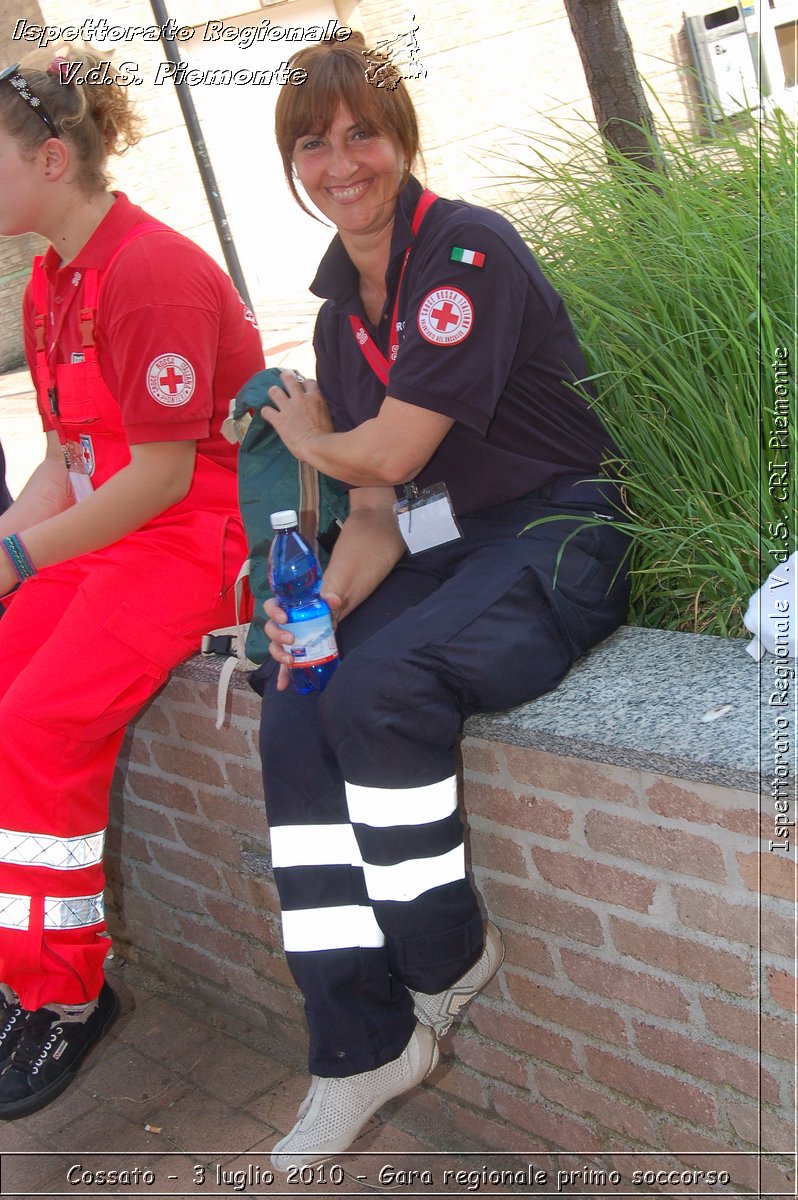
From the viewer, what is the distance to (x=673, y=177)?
3072 millimetres

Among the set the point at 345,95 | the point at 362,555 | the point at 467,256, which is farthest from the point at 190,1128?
the point at 345,95

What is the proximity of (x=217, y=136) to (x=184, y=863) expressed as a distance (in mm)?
10916

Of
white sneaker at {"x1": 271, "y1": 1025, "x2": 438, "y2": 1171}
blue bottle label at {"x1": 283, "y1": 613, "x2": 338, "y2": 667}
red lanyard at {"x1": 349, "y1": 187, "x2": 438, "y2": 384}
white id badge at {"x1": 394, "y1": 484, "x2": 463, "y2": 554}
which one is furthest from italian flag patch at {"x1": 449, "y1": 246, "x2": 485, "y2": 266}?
white sneaker at {"x1": 271, "y1": 1025, "x2": 438, "y2": 1171}

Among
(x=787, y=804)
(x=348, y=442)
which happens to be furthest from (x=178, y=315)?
(x=787, y=804)

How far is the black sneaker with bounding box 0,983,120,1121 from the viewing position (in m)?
2.85

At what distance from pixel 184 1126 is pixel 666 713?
1.67 m

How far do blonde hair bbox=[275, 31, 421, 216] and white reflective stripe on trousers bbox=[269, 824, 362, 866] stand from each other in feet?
4.35

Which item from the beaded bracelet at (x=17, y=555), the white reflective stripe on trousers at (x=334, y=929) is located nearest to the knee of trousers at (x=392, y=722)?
the white reflective stripe on trousers at (x=334, y=929)

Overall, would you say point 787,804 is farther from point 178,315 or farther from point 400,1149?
point 178,315

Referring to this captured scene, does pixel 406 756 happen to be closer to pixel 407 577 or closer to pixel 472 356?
pixel 407 577

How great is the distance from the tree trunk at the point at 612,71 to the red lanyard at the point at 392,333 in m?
1.58

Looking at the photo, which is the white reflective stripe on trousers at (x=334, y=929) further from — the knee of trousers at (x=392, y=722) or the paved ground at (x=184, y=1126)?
the paved ground at (x=184, y=1126)

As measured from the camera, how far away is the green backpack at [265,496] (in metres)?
2.75

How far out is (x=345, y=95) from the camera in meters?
2.50
